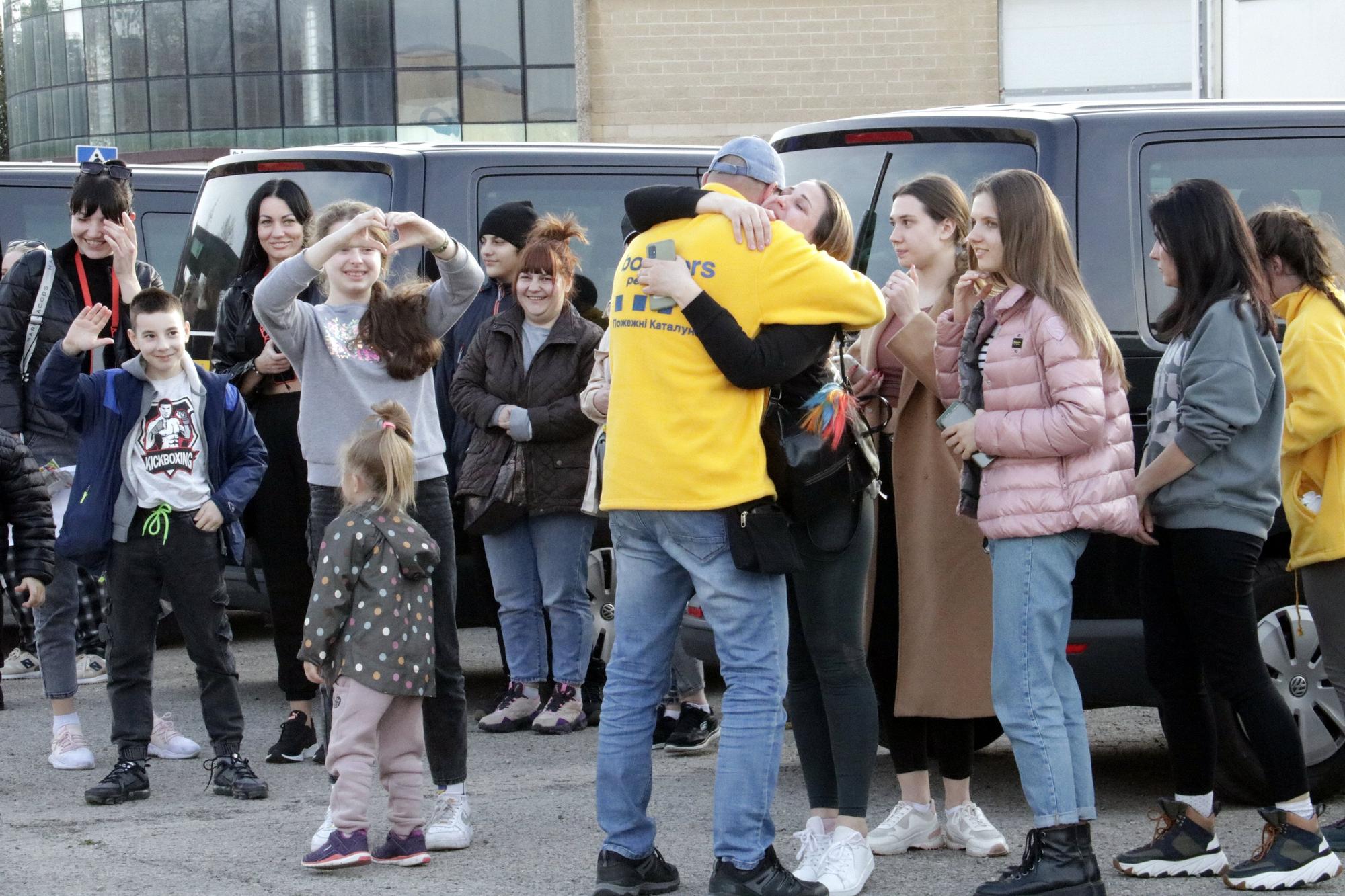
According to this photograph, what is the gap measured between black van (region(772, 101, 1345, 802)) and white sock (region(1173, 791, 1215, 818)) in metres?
0.59

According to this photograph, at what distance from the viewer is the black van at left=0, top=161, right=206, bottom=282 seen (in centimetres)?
980

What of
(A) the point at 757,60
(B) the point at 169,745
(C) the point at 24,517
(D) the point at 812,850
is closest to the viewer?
(D) the point at 812,850

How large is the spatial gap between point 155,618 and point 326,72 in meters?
25.5

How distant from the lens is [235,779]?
5.66m

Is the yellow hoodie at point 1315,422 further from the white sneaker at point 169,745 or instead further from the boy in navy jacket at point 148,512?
the white sneaker at point 169,745

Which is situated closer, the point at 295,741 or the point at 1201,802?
the point at 1201,802

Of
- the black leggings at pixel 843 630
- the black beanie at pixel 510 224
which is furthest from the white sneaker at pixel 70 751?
the black leggings at pixel 843 630

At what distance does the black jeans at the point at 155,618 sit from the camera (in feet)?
18.6

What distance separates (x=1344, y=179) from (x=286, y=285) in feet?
11.1

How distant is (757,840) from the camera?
425 cm

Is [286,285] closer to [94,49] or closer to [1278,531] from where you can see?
[1278,531]

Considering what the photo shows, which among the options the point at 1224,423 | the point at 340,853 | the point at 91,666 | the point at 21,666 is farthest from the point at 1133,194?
the point at 21,666

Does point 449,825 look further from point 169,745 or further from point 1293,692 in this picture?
point 1293,692

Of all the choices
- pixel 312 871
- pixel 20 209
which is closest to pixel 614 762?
pixel 312 871
